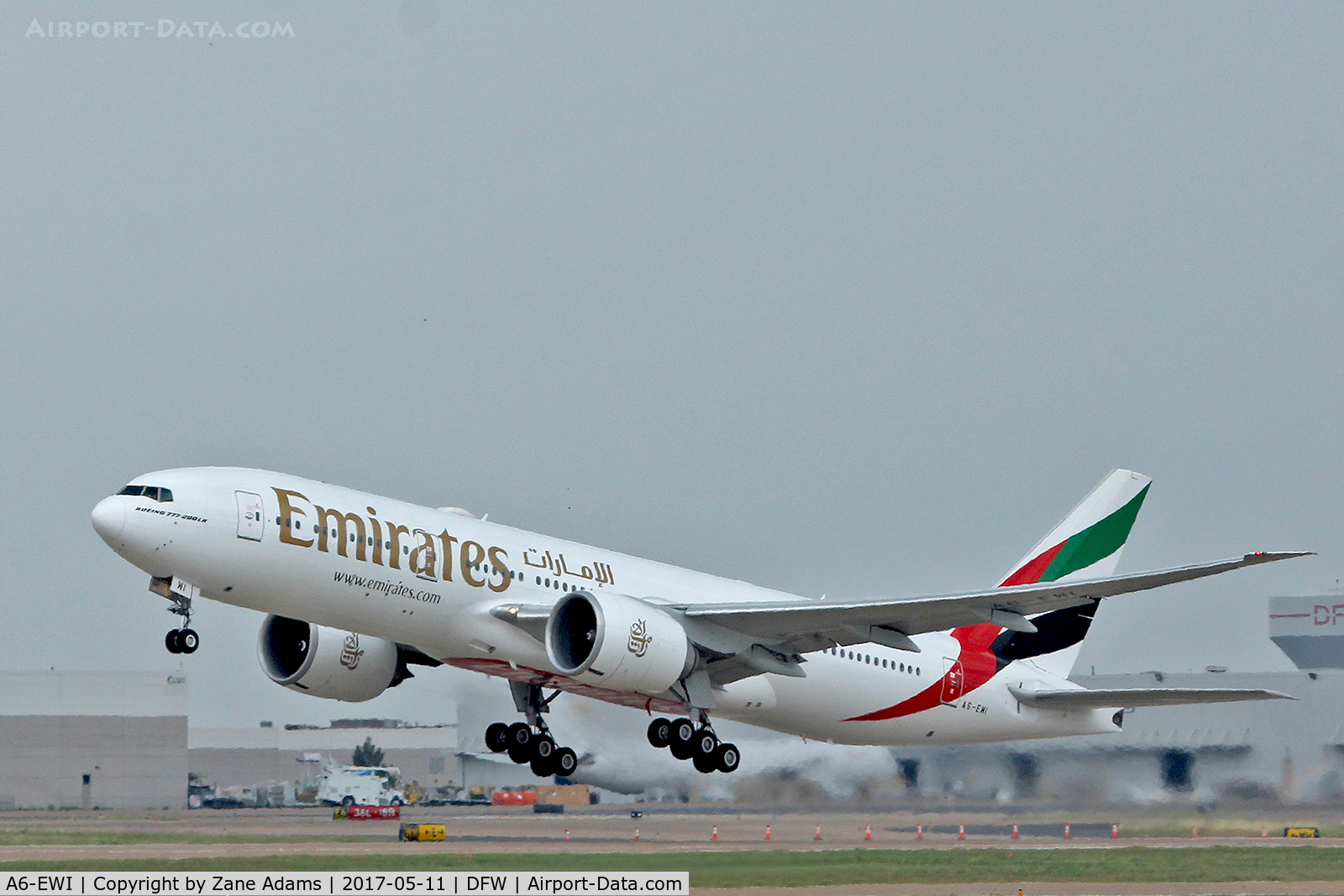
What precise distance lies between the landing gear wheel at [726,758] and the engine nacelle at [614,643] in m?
2.16

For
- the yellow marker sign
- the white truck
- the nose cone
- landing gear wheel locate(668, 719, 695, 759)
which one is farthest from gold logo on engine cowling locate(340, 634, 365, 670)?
the white truck

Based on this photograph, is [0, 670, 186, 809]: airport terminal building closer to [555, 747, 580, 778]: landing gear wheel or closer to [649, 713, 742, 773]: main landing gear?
[555, 747, 580, 778]: landing gear wheel

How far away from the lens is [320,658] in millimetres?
31984

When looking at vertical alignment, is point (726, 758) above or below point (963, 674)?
below

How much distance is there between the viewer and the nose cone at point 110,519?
986 inches

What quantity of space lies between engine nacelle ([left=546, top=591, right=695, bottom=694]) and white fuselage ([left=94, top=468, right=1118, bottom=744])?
0.70 metres

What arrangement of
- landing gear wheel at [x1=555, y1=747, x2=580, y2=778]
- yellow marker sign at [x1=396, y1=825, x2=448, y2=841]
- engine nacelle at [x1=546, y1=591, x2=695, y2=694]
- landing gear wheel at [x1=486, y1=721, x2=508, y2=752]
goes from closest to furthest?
engine nacelle at [x1=546, y1=591, x2=695, y2=694] < landing gear wheel at [x1=555, y1=747, x2=580, y2=778] < landing gear wheel at [x1=486, y1=721, x2=508, y2=752] < yellow marker sign at [x1=396, y1=825, x2=448, y2=841]

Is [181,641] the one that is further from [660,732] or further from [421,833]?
[421,833]

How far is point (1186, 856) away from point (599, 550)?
15.6 meters

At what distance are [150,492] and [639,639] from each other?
320 inches

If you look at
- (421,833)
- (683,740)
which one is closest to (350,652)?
(683,740)

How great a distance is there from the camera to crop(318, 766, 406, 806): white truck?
62.9 meters

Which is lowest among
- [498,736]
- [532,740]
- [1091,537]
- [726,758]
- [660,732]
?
[726,758]

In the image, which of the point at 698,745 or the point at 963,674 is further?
the point at 963,674
